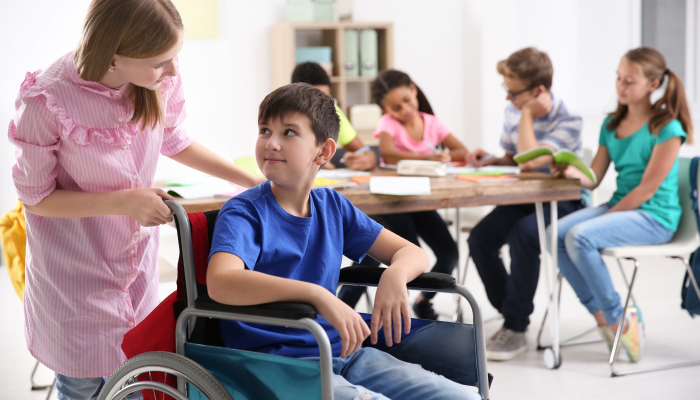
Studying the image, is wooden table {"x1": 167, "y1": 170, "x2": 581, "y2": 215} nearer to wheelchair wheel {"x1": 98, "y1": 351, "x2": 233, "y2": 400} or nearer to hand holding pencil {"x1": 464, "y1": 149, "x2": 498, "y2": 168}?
hand holding pencil {"x1": 464, "y1": 149, "x2": 498, "y2": 168}

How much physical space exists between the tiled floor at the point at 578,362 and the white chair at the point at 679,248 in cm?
6

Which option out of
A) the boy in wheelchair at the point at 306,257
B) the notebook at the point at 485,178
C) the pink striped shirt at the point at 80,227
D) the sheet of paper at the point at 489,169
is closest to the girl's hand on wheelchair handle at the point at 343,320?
the boy in wheelchair at the point at 306,257

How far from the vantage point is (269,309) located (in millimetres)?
1062

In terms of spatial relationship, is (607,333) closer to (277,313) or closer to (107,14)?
(277,313)

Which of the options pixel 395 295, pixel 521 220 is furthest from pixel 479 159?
pixel 395 295

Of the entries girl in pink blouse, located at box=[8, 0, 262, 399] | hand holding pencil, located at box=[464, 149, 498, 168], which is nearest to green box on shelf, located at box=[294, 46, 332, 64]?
hand holding pencil, located at box=[464, 149, 498, 168]

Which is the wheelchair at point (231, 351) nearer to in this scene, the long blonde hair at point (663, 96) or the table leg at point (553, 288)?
the table leg at point (553, 288)

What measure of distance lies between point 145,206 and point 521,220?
1767 mm

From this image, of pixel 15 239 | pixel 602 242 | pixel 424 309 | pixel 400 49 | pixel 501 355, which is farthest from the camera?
pixel 400 49

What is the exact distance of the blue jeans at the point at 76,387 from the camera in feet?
4.36

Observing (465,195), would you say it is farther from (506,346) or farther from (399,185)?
(506,346)

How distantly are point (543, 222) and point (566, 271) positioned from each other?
0.22 m

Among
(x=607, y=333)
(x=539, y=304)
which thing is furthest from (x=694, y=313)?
(x=539, y=304)

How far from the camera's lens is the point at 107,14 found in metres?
1.12
